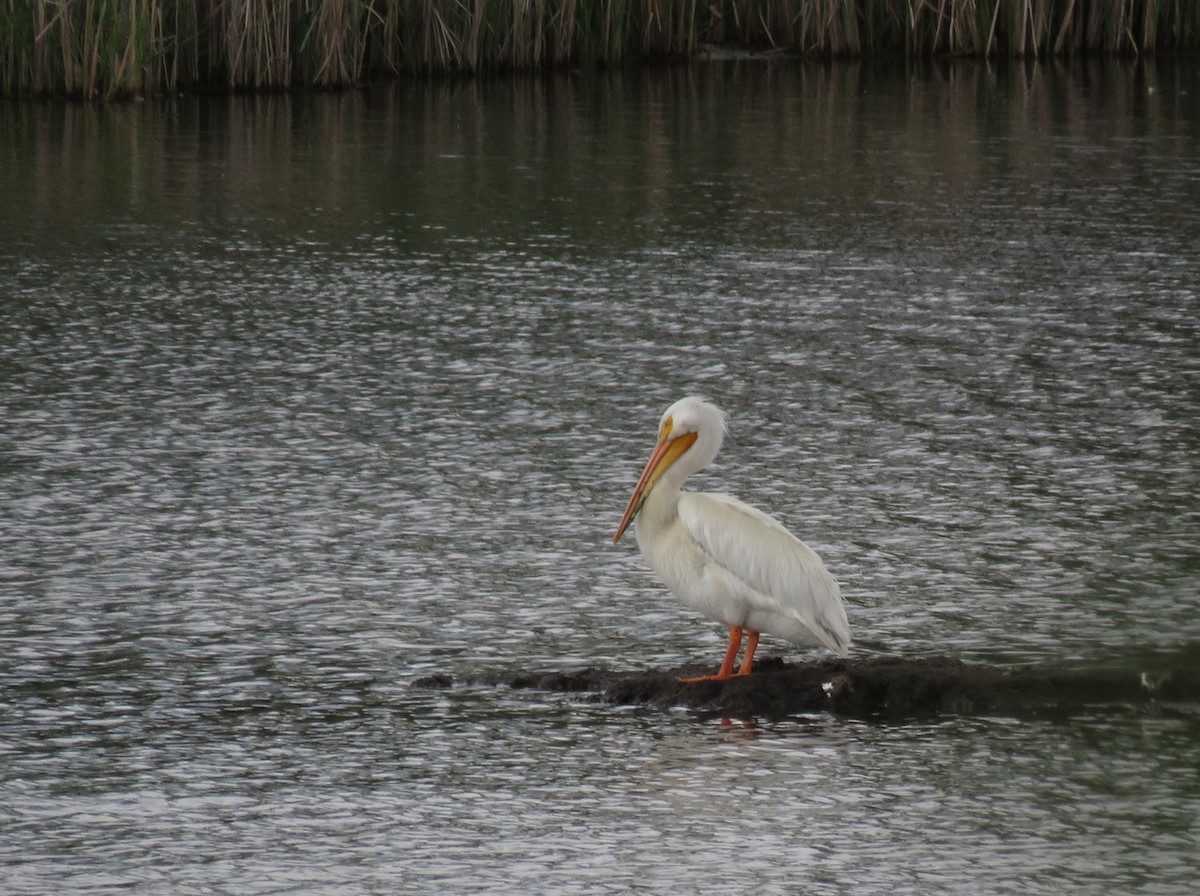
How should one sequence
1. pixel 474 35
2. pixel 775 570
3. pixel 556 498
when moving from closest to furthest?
pixel 775 570 < pixel 556 498 < pixel 474 35

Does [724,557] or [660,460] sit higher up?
[660,460]

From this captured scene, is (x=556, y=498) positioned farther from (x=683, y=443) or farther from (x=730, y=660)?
(x=730, y=660)

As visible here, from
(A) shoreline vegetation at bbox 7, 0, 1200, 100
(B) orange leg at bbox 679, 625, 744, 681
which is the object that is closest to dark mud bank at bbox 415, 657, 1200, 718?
(B) orange leg at bbox 679, 625, 744, 681

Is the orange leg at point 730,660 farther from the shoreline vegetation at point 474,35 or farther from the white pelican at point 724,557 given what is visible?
the shoreline vegetation at point 474,35

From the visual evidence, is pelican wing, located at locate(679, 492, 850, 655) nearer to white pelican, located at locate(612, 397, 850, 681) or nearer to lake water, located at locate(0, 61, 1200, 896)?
white pelican, located at locate(612, 397, 850, 681)

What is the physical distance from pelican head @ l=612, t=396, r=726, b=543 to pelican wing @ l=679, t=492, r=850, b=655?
0.65ft

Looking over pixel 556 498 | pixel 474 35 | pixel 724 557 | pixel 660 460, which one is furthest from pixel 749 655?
pixel 474 35

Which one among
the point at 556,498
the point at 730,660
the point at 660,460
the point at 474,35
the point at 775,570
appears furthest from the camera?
the point at 474,35

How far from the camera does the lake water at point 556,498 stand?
446cm

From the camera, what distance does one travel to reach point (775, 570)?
5.08m

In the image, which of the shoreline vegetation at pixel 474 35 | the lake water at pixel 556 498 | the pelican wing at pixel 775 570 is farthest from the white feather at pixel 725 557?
the shoreline vegetation at pixel 474 35

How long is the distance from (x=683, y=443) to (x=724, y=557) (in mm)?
390

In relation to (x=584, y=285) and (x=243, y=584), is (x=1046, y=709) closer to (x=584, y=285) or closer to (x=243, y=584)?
(x=243, y=584)

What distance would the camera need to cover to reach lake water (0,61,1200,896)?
4457 millimetres
